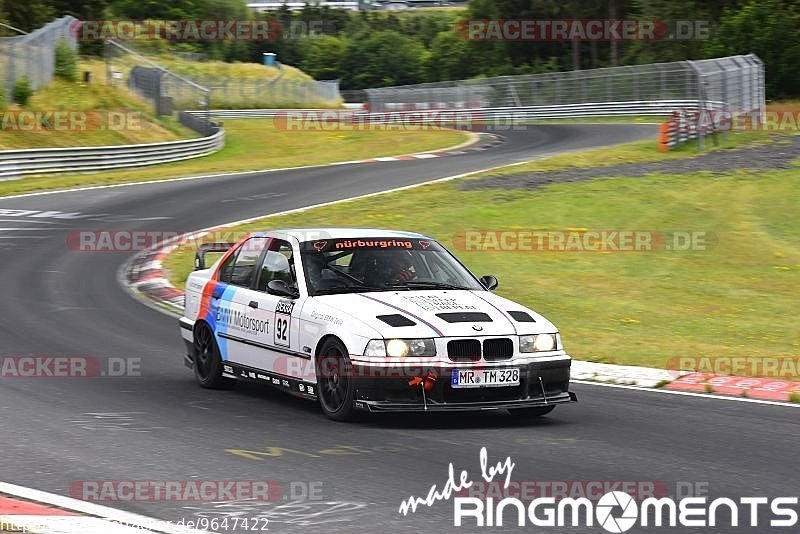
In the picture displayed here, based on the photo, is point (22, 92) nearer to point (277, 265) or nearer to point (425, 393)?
point (277, 265)

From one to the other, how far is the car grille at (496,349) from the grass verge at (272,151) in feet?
73.6

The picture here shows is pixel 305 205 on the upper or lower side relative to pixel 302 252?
lower

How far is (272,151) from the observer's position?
152 ft

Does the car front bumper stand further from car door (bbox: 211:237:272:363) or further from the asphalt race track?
car door (bbox: 211:237:272:363)

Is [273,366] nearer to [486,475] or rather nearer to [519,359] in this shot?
[519,359]

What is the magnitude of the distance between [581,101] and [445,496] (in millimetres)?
53045

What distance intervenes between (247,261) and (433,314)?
7.63 feet

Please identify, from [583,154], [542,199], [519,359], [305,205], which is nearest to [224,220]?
[305,205]

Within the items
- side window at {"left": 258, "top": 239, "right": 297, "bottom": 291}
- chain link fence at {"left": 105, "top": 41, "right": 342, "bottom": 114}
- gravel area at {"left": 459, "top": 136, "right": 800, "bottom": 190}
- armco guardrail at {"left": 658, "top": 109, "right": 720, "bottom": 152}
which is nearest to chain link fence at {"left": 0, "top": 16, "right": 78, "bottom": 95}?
chain link fence at {"left": 105, "top": 41, "right": 342, "bottom": 114}

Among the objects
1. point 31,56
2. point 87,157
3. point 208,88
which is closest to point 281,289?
point 87,157

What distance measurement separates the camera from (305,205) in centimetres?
2669

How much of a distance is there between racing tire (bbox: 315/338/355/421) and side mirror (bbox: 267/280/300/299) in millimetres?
634

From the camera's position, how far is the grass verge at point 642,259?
1451 centimetres

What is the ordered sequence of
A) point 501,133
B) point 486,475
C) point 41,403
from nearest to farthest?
point 486,475 → point 41,403 → point 501,133
